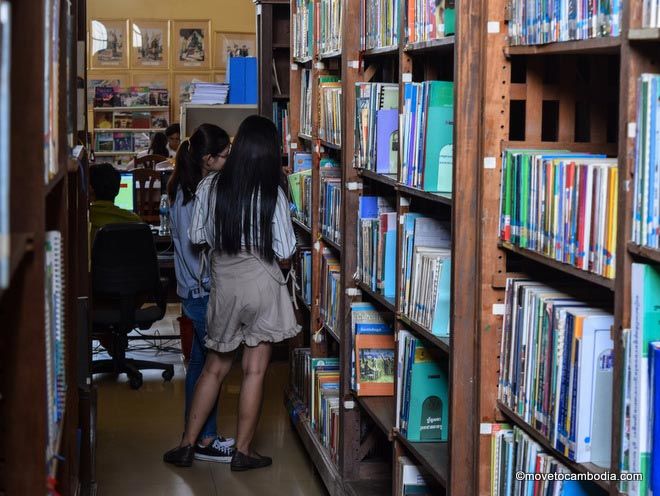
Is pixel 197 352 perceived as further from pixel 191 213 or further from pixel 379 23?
pixel 379 23

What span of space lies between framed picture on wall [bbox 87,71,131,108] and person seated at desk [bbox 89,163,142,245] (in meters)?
5.91

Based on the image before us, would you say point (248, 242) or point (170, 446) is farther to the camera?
point (170, 446)

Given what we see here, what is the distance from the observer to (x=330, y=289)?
4.37 m

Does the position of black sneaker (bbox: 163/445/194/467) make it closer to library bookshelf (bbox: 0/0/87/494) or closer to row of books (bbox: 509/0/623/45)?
row of books (bbox: 509/0/623/45)

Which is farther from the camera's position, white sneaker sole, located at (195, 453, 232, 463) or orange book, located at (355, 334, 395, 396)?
white sneaker sole, located at (195, 453, 232, 463)

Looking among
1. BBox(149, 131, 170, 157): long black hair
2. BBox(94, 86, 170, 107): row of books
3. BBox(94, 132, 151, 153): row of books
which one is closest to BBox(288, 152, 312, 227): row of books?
BBox(149, 131, 170, 157): long black hair

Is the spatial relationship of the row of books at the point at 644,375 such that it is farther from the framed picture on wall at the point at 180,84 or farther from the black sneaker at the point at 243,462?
the framed picture on wall at the point at 180,84

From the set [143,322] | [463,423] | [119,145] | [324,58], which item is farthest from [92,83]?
[463,423]

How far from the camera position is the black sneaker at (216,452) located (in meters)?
4.58

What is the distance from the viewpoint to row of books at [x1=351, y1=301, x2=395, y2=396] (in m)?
3.71

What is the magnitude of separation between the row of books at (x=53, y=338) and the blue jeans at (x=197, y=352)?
2661 millimetres

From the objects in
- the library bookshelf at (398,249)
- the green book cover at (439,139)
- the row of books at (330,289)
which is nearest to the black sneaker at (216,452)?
the library bookshelf at (398,249)

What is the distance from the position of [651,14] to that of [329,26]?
2784 mm

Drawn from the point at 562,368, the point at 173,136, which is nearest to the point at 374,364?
the point at 562,368
